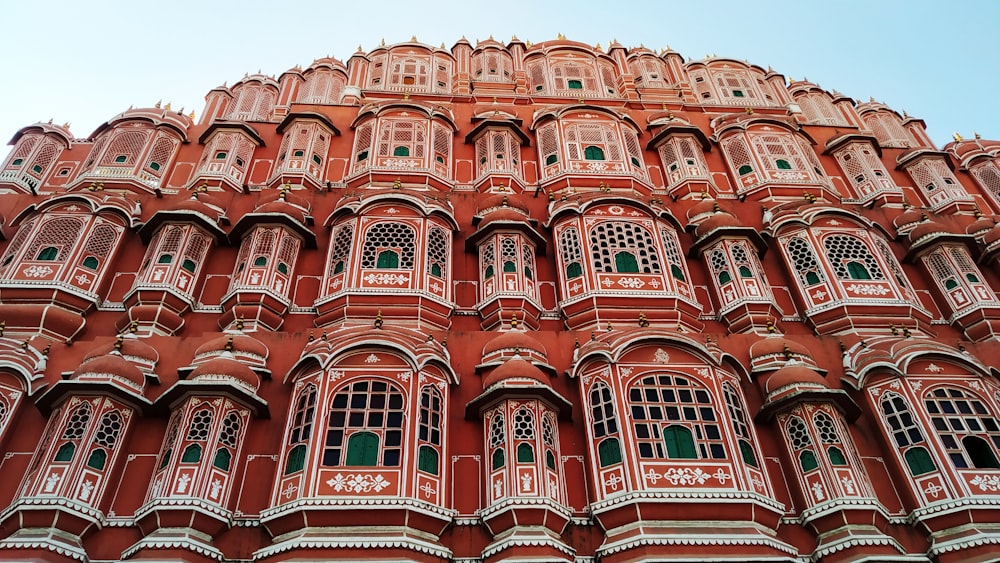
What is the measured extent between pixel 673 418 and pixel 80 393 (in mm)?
10923

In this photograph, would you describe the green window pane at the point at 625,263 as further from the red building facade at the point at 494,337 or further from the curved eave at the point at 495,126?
the curved eave at the point at 495,126

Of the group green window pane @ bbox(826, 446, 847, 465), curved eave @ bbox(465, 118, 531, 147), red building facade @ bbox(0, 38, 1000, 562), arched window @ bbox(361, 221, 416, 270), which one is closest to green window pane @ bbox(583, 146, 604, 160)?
red building facade @ bbox(0, 38, 1000, 562)

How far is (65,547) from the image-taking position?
41.3ft

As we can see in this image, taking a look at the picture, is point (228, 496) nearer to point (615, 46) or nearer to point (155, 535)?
point (155, 535)

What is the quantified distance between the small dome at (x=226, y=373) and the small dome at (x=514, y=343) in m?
4.66

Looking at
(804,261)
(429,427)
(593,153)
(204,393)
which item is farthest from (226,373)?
(804,261)

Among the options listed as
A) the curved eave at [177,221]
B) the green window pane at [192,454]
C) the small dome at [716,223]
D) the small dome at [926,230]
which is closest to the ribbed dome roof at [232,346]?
the green window pane at [192,454]

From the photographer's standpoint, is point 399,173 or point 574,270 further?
point 399,173

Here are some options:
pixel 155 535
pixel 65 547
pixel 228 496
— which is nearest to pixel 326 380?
pixel 228 496

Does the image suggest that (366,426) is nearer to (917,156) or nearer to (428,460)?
(428,460)

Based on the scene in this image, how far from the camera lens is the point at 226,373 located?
1480 cm

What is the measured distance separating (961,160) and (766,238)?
402 inches

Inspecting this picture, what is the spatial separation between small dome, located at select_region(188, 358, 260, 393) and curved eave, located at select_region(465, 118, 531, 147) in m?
12.2

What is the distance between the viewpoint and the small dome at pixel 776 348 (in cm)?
1666
